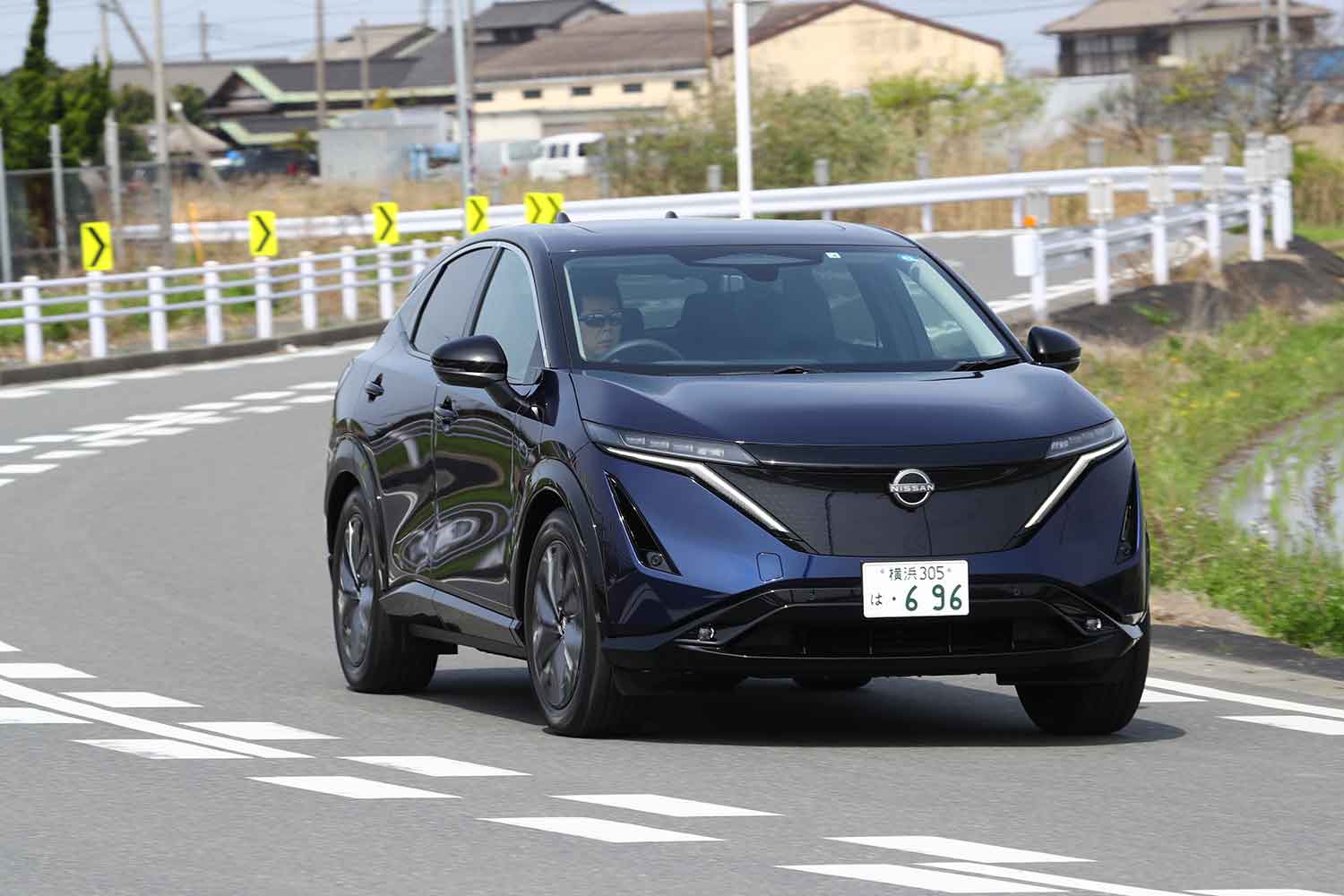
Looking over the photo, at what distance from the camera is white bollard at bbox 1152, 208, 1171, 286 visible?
2809 cm

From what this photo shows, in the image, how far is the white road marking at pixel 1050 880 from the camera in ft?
20.5

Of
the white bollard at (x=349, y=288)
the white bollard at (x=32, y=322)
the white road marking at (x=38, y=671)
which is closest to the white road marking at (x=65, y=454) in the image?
the white bollard at (x=32, y=322)

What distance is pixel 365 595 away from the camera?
422 inches

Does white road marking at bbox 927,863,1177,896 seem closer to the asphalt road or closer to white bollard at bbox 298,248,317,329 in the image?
the asphalt road

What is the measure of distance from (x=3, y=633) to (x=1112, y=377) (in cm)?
1152

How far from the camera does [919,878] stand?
645 cm

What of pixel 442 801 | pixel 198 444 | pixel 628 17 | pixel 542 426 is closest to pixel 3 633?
pixel 542 426

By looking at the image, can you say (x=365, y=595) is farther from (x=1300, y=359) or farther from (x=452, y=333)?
(x=1300, y=359)

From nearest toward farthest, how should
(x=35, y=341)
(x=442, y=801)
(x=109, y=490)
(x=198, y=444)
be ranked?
(x=442, y=801)
(x=109, y=490)
(x=198, y=444)
(x=35, y=341)

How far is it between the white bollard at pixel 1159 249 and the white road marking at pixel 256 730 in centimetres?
1969

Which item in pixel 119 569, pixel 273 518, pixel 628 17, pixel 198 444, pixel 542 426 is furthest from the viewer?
pixel 628 17

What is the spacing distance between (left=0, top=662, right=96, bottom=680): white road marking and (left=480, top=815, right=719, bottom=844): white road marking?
4.25 meters

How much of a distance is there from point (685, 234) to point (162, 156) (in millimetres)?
56490

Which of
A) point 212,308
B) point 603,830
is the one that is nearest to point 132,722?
point 603,830
